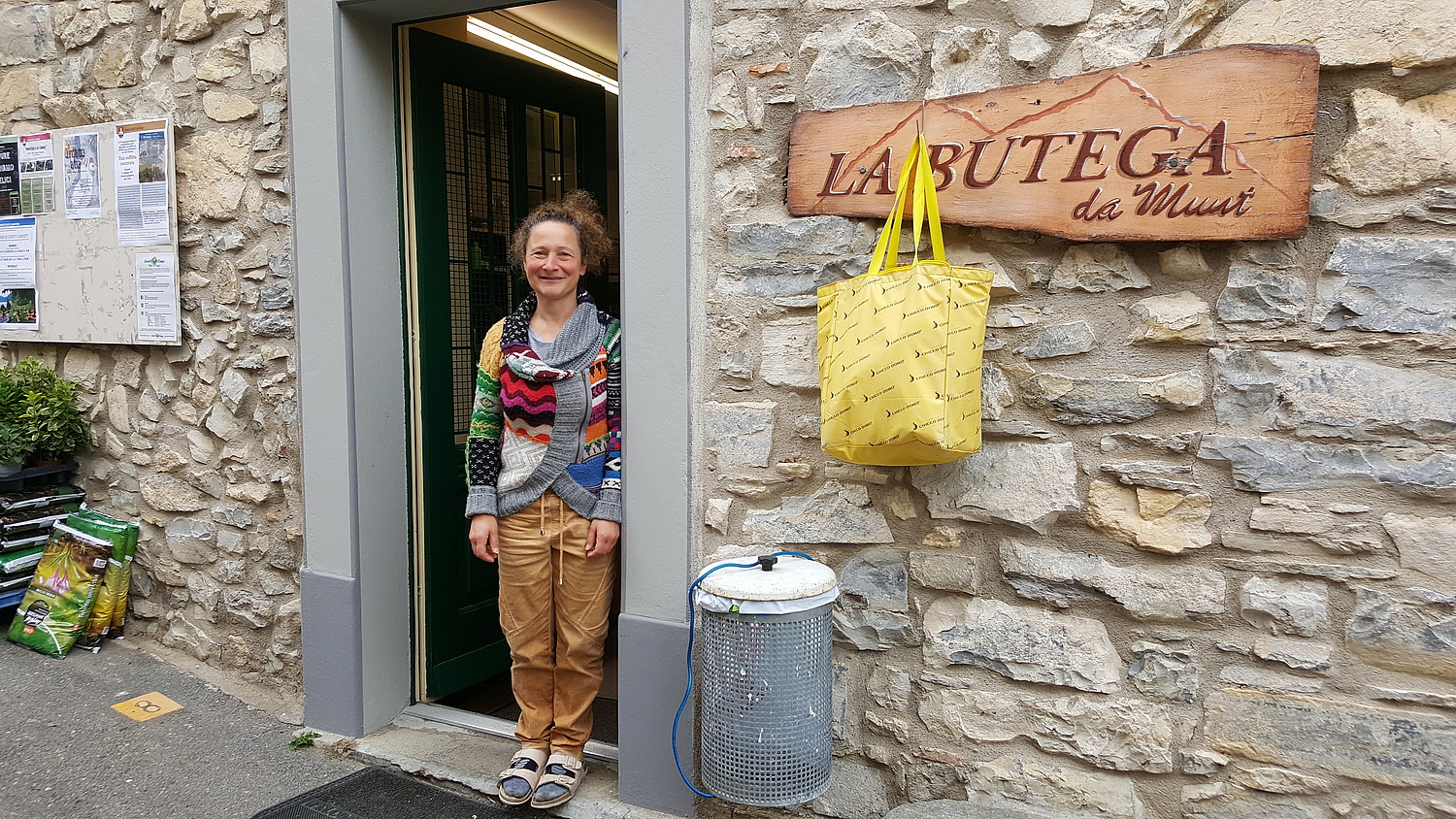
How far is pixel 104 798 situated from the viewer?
3047mm

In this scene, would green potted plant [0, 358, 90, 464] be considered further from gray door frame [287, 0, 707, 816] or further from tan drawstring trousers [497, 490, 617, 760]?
tan drawstring trousers [497, 490, 617, 760]

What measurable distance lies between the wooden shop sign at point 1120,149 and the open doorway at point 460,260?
1861 millimetres

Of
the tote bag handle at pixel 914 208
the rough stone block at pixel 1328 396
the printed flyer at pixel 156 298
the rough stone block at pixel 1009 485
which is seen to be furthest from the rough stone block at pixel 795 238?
the printed flyer at pixel 156 298

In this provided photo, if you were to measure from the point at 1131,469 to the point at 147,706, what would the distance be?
3707mm

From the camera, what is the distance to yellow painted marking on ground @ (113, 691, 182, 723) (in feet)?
11.7

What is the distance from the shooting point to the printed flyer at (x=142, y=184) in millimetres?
3857

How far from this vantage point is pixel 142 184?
12.8 feet

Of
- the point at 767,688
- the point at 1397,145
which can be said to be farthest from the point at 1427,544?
the point at 767,688

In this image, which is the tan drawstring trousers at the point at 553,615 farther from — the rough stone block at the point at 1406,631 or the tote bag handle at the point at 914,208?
the rough stone block at the point at 1406,631

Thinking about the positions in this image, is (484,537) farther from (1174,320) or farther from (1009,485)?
(1174,320)

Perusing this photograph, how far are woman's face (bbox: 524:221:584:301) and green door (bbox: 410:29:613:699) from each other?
86cm

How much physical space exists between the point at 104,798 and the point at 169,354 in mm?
1794

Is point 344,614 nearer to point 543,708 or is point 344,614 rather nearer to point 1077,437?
point 543,708

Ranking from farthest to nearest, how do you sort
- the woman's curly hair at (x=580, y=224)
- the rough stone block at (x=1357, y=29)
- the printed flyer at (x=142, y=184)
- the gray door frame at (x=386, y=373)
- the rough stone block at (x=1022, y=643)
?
the printed flyer at (x=142, y=184), the woman's curly hair at (x=580, y=224), the gray door frame at (x=386, y=373), the rough stone block at (x=1022, y=643), the rough stone block at (x=1357, y=29)
